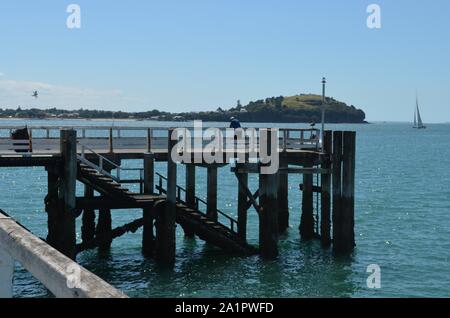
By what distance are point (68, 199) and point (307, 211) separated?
1067cm

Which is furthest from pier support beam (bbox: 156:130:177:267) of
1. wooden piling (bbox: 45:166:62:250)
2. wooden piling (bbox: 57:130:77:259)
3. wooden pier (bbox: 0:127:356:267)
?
wooden piling (bbox: 45:166:62:250)

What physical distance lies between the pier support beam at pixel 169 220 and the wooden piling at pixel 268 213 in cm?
296

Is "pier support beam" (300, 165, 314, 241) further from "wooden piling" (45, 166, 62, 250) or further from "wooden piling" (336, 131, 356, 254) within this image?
"wooden piling" (45, 166, 62, 250)

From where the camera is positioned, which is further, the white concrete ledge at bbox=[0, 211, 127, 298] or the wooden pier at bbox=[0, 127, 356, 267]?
the wooden pier at bbox=[0, 127, 356, 267]

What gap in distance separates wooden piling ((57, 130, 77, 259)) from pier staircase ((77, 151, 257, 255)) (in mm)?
1524

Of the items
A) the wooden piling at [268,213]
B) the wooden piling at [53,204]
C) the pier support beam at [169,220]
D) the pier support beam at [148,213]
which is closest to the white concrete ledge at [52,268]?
the wooden piling at [53,204]

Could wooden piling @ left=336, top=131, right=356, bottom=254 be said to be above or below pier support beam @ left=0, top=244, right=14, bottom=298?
below

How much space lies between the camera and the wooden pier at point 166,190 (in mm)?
19281

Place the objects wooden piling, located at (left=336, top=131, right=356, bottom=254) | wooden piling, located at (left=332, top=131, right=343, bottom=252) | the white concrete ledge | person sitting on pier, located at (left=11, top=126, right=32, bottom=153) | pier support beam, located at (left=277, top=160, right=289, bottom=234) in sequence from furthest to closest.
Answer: pier support beam, located at (left=277, top=160, right=289, bottom=234), wooden piling, located at (left=332, top=131, right=343, bottom=252), wooden piling, located at (left=336, top=131, right=356, bottom=254), person sitting on pier, located at (left=11, top=126, right=32, bottom=153), the white concrete ledge

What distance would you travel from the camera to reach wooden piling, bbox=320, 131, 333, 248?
77.8 feet

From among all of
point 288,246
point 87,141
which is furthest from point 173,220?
point 288,246

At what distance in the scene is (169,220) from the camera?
65.7ft

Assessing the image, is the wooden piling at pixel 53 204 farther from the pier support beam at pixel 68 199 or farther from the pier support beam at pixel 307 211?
the pier support beam at pixel 307 211

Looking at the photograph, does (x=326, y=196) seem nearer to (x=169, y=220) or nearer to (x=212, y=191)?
(x=212, y=191)
